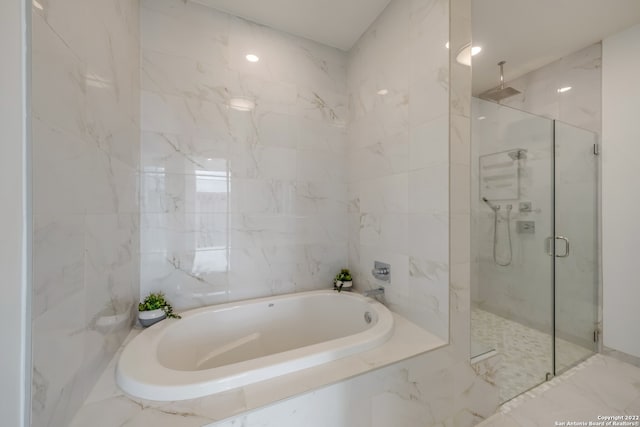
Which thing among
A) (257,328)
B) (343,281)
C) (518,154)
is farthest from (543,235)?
(257,328)

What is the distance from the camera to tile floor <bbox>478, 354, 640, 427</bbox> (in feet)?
4.32

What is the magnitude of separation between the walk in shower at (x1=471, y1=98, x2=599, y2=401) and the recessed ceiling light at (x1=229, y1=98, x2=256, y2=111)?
1.90 meters

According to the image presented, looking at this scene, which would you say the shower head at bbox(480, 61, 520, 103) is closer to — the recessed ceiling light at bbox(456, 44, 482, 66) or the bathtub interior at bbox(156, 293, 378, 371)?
the recessed ceiling light at bbox(456, 44, 482, 66)

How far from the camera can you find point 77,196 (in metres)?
0.81

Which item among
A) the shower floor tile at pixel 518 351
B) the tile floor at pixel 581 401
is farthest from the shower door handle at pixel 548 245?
the tile floor at pixel 581 401

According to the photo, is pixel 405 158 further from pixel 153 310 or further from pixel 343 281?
pixel 153 310

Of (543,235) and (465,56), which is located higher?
(465,56)

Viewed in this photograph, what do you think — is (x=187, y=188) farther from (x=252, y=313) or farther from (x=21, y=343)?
(x=21, y=343)

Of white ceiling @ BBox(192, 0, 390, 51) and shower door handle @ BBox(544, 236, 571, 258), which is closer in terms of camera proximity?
white ceiling @ BBox(192, 0, 390, 51)

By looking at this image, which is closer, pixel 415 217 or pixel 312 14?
pixel 415 217

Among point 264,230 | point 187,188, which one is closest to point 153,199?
point 187,188

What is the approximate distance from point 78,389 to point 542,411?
2.29 meters

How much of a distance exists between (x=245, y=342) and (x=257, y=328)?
0.11 m

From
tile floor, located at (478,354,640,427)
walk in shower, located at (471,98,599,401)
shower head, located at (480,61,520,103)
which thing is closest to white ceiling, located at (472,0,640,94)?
shower head, located at (480,61,520,103)
